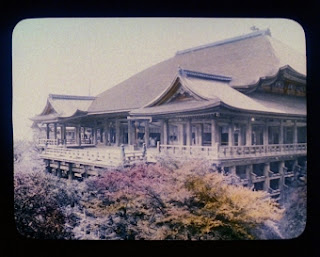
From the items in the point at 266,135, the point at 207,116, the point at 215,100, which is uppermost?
the point at 215,100

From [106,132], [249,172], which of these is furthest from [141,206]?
[249,172]

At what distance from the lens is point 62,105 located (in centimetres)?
→ 245

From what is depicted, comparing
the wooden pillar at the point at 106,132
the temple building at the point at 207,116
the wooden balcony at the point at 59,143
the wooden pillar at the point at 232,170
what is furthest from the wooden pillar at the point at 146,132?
the wooden pillar at the point at 232,170

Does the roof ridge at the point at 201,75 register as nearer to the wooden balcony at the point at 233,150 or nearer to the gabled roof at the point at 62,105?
the wooden balcony at the point at 233,150

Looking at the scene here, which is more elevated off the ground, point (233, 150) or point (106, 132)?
point (106, 132)

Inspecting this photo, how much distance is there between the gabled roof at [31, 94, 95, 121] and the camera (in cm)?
244

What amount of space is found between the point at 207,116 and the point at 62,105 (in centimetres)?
101

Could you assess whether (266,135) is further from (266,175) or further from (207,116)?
(207,116)

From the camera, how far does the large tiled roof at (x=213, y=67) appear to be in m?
2.42

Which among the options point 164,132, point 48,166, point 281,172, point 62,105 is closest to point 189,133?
point 164,132

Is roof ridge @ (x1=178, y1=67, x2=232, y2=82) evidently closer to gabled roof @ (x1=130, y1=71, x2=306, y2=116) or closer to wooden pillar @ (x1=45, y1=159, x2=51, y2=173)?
gabled roof @ (x1=130, y1=71, x2=306, y2=116)

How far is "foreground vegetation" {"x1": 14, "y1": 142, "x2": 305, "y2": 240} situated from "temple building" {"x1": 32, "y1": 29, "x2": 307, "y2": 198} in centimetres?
11

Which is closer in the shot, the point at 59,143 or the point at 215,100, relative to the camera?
the point at 215,100
